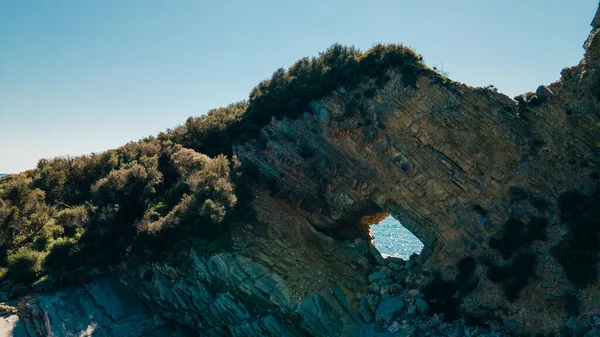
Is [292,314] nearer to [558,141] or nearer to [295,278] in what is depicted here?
[295,278]

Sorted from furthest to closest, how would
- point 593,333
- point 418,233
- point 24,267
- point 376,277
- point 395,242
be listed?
point 395,242, point 418,233, point 376,277, point 24,267, point 593,333

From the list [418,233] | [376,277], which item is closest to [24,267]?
[376,277]

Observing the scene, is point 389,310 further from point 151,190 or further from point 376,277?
point 151,190

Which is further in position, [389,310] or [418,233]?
[418,233]

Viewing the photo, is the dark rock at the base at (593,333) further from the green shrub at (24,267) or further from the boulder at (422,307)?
the green shrub at (24,267)

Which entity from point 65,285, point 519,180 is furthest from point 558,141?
point 65,285

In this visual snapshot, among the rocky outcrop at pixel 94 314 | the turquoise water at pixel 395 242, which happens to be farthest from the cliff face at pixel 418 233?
the turquoise water at pixel 395 242

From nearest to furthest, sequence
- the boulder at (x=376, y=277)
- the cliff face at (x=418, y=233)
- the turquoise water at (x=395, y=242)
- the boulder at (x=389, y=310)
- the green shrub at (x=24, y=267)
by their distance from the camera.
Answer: the cliff face at (x=418, y=233), the boulder at (x=389, y=310), the green shrub at (x=24, y=267), the boulder at (x=376, y=277), the turquoise water at (x=395, y=242)
